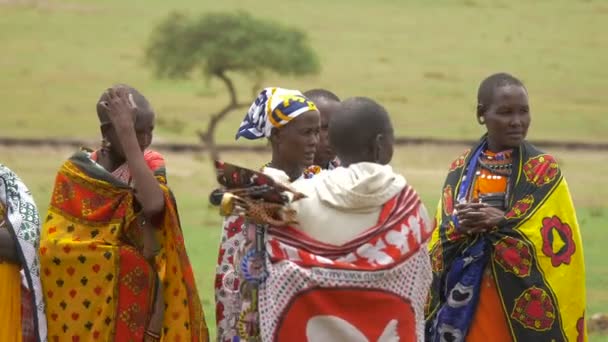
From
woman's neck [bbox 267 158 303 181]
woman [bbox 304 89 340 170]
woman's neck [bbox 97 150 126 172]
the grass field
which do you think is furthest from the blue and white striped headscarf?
the grass field

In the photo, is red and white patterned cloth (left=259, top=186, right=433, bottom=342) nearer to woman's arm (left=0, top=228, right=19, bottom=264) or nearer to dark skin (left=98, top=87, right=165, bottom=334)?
dark skin (left=98, top=87, right=165, bottom=334)

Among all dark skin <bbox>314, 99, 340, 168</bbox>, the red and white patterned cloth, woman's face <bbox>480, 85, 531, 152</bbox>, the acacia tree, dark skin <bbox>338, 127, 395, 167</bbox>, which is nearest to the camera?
the red and white patterned cloth

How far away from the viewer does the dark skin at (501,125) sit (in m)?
6.62

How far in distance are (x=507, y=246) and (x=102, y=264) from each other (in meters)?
1.88

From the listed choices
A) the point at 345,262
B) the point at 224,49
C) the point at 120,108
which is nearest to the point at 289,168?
the point at 120,108

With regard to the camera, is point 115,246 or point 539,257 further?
point 539,257

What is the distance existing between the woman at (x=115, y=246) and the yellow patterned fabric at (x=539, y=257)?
146cm

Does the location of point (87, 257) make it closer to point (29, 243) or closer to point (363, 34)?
point (29, 243)

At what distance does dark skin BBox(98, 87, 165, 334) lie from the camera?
19.6 ft

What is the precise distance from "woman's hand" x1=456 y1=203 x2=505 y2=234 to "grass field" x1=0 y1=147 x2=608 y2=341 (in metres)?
5.95

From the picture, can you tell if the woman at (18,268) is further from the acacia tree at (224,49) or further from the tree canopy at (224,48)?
the tree canopy at (224,48)

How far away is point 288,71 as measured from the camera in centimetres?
3566

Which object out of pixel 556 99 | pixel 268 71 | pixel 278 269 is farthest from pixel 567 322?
pixel 556 99

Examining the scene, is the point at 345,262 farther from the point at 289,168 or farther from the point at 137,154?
the point at 137,154
